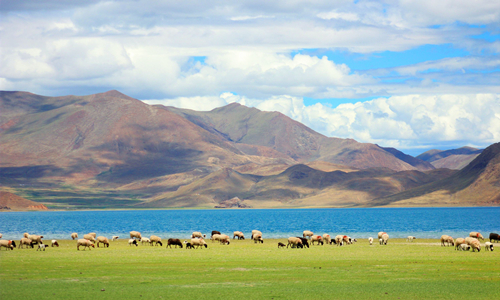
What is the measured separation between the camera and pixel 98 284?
86.8ft

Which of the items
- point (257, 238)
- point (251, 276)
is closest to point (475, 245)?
point (251, 276)

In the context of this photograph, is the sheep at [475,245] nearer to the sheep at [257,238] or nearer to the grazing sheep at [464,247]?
the grazing sheep at [464,247]

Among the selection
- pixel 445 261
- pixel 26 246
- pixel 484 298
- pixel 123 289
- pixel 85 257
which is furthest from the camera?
pixel 26 246

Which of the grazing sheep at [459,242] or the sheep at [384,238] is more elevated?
the grazing sheep at [459,242]

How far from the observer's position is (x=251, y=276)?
29531 millimetres

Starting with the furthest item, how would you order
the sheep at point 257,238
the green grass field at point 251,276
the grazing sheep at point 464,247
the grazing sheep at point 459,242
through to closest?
the sheep at point 257,238, the grazing sheep at point 459,242, the grazing sheep at point 464,247, the green grass field at point 251,276

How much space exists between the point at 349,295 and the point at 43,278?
53.5 feet

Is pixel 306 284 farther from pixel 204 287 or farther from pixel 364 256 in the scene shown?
pixel 364 256

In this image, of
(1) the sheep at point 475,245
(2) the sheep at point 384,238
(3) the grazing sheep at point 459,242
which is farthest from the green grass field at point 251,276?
(2) the sheep at point 384,238

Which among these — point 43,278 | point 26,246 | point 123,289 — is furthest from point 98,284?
point 26,246

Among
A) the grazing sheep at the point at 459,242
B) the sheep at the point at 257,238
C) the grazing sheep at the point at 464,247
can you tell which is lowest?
the sheep at the point at 257,238

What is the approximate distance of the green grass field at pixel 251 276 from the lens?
2405 centimetres

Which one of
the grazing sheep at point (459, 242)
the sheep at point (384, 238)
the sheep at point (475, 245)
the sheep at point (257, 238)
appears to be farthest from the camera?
the sheep at point (257, 238)

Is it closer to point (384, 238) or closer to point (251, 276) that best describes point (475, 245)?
point (384, 238)
